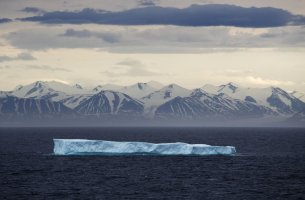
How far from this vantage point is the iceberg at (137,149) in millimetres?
107769

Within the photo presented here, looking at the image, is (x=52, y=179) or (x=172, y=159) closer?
(x=52, y=179)

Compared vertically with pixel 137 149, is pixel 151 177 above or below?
above

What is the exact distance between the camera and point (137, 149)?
11038 cm

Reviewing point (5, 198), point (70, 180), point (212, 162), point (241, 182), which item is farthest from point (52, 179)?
point (212, 162)

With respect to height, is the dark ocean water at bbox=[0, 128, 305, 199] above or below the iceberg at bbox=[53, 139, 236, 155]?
above

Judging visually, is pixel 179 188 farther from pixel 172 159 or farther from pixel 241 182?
pixel 172 159

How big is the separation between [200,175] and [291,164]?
Answer: 74.0ft

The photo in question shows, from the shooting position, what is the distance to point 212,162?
100 meters

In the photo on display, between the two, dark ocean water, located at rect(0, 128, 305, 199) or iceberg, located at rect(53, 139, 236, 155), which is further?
iceberg, located at rect(53, 139, 236, 155)

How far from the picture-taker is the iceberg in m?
108

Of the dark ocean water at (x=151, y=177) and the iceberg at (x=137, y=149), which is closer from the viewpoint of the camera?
the dark ocean water at (x=151, y=177)

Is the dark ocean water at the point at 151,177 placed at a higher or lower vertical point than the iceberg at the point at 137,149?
higher

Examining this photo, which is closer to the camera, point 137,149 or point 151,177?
point 151,177

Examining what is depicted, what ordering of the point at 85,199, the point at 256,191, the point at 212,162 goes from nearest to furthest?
1. the point at 85,199
2. the point at 256,191
3. the point at 212,162
